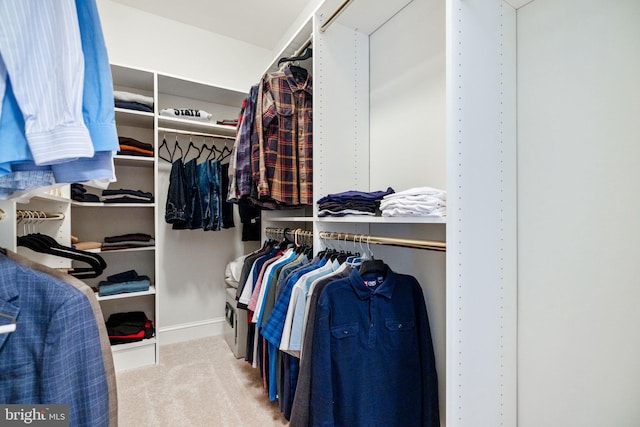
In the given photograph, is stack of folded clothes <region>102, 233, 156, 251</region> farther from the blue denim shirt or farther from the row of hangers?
the blue denim shirt

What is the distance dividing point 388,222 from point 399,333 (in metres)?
0.46

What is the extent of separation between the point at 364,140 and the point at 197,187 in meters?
1.56

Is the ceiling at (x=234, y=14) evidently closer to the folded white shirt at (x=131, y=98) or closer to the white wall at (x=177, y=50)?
the white wall at (x=177, y=50)

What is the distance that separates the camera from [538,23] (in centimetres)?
107

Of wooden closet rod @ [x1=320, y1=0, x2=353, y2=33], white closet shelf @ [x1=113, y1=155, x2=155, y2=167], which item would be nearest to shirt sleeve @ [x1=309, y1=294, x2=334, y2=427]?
wooden closet rod @ [x1=320, y1=0, x2=353, y2=33]

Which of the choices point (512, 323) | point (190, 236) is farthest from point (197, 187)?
point (512, 323)

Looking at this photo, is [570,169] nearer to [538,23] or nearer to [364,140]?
[538,23]

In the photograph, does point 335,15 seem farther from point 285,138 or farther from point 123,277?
point 123,277

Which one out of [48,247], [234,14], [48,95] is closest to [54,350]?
[48,95]

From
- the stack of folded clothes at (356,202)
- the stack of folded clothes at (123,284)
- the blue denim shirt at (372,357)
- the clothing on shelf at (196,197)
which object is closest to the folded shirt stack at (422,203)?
the stack of folded clothes at (356,202)

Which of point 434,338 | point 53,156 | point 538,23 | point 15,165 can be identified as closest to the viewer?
point 53,156

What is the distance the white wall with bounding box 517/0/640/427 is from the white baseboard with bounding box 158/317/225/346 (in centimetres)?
259

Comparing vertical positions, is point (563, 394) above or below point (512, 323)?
below

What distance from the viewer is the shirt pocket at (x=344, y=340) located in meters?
1.13
